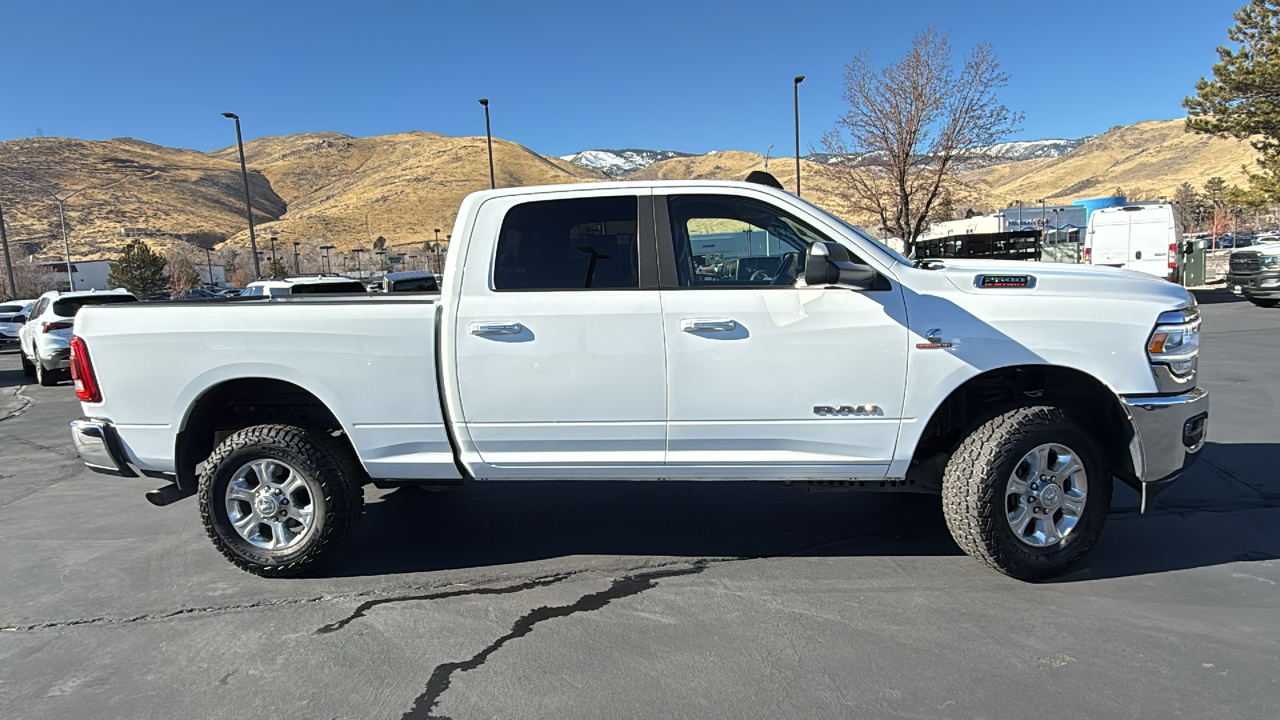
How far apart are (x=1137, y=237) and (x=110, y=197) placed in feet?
347

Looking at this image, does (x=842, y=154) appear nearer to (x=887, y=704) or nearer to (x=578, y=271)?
(x=578, y=271)

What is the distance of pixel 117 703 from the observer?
2.94 m

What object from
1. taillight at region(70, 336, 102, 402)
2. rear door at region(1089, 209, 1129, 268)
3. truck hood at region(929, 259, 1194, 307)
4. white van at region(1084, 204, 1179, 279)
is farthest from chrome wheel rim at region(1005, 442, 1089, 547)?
rear door at region(1089, 209, 1129, 268)

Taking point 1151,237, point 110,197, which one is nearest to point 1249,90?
point 1151,237

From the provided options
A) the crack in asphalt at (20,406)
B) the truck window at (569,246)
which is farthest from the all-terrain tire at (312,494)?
the crack in asphalt at (20,406)

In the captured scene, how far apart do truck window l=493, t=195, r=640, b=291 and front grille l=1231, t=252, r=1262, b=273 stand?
19.2 metres

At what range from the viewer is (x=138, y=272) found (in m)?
40.3

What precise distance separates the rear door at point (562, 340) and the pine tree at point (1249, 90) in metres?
27.0

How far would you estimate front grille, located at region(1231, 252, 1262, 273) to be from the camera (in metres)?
16.8

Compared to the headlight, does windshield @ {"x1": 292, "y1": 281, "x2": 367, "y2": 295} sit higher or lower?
higher

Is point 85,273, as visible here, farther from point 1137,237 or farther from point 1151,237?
point 1151,237

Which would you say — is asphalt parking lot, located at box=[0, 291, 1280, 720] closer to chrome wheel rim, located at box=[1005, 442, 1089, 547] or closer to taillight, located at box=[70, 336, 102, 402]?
chrome wheel rim, located at box=[1005, 442, 1089, 547]

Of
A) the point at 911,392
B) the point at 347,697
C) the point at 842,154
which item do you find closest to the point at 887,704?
the point at 911,392

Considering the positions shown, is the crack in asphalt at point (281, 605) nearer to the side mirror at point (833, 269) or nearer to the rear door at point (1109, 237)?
the side mirror at point (833, 269)
